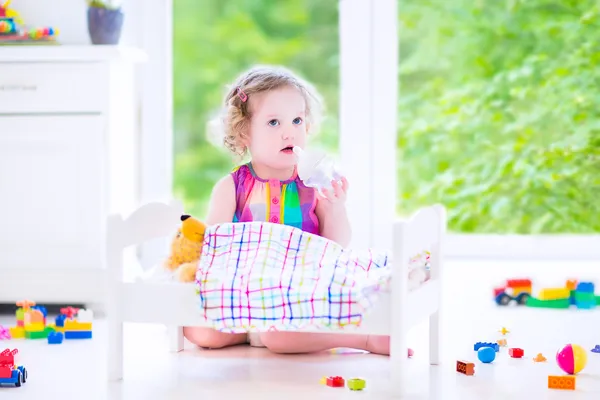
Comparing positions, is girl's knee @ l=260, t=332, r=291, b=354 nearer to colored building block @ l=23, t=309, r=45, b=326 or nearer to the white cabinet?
colored building block @ l=23, t=309, r=45, b=326

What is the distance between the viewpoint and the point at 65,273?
2.77 m

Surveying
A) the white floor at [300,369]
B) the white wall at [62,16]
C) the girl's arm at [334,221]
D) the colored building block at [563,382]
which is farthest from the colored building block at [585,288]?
the white wall at [62,16]

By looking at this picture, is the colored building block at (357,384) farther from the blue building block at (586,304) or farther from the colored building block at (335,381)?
the blue building block at (586,304)

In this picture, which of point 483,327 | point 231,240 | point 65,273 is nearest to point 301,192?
point 231,240

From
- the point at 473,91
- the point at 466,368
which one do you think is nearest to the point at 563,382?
the point at 466,368

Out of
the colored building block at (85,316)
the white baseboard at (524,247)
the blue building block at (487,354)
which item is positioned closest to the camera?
the blue building block at (487,354)

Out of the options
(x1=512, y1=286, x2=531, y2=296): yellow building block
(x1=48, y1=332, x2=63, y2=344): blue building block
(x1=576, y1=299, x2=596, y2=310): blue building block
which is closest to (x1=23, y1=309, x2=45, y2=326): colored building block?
(x1=48, y1=332, x2=63, y2=344): blue building block

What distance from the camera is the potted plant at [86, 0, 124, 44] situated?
288 cm

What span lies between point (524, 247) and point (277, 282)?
2178 millimetres

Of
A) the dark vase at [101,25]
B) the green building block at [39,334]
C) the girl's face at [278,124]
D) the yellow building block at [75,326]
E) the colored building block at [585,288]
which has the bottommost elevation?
the green building block at [39,334]

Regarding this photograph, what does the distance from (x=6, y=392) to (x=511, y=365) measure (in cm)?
105

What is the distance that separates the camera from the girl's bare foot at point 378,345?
7.18ft

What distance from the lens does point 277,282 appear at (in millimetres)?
1883

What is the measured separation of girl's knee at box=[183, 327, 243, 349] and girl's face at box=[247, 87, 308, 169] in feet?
1.38
